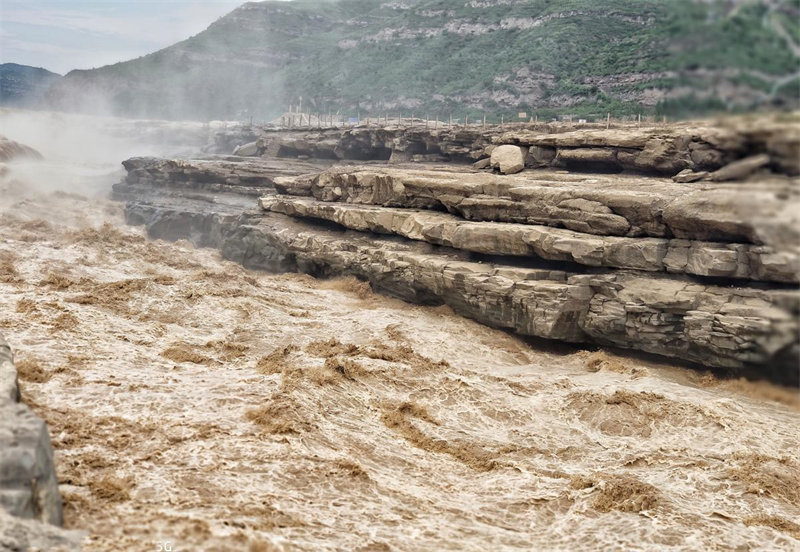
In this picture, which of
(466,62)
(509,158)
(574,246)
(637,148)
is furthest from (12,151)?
(466,62)

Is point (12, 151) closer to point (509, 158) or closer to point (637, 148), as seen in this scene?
point (509, 158)

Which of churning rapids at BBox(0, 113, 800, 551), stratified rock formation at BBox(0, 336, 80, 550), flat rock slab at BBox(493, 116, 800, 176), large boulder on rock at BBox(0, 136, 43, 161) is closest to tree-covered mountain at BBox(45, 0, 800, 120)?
churning rapids at BBox(0, 113, 800, 551)

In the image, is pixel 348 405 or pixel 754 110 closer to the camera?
pixel 754 110

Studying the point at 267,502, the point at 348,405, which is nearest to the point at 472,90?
the point at 348,405

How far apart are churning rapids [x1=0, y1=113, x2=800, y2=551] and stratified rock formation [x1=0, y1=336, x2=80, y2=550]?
0.34m

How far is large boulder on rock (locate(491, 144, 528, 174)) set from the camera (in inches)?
768

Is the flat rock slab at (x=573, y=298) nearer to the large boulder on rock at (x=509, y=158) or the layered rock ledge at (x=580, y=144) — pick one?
the layered rock ledge at (x=580, y=144)

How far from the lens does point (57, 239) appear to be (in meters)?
22.3

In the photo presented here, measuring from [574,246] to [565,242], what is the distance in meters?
0.19

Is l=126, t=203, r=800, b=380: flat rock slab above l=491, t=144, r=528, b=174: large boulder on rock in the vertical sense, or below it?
below

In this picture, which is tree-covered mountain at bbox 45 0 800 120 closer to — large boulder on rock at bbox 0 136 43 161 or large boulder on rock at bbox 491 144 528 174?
large boulder on rock at bbox 491 144 528 174

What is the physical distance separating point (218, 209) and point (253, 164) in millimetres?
3597

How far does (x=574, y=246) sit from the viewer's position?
47.2ft

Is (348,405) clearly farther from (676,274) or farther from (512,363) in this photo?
(676,274)
